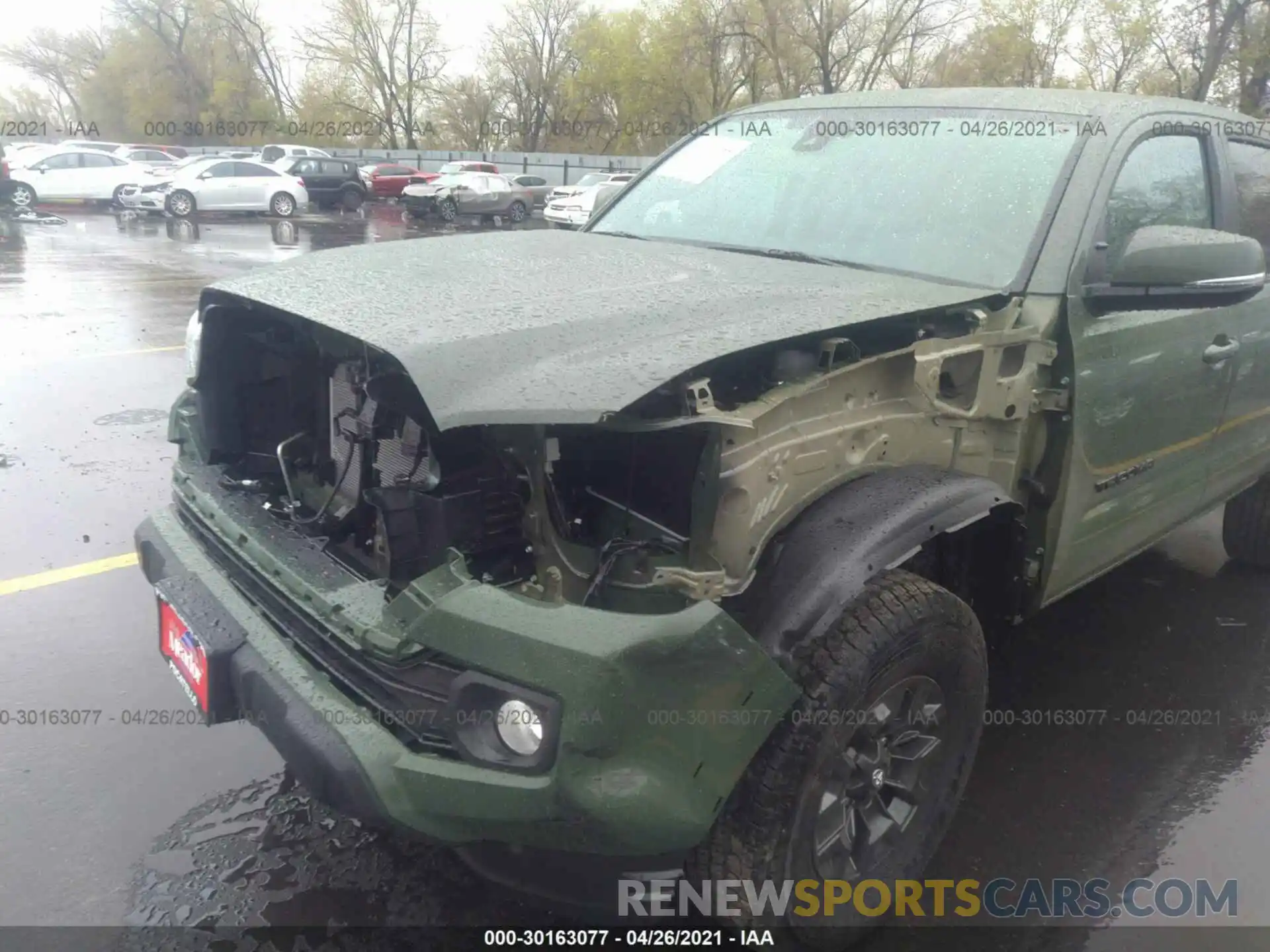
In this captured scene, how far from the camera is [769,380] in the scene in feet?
7.55

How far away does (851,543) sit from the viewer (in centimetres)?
217

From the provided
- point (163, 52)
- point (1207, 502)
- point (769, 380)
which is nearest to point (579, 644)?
point (769, 380)

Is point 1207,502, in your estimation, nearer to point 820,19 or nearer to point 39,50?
point 820,19

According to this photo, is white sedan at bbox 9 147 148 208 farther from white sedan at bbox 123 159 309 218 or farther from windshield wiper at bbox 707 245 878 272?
windshield wiper at bbox 707 245 878 272

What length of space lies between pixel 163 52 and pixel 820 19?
4212 cm

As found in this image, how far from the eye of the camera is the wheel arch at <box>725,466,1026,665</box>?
6.88 ft

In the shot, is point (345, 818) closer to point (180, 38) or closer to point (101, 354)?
point (101, 354)

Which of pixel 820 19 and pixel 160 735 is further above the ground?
pixel 820 19

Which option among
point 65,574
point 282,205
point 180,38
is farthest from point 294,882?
point 180,38

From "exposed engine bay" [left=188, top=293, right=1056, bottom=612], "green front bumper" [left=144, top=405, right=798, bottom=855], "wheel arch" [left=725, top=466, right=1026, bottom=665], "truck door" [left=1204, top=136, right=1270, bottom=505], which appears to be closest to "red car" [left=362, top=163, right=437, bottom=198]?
"truck door" [left=1204, top=136, right=1270, bottom=505]

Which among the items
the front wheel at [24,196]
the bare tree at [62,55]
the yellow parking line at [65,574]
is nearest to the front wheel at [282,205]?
the front wheel at [24,196]

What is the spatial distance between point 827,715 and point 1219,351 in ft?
7.39

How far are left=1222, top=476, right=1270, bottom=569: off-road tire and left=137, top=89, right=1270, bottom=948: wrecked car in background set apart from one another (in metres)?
1.50

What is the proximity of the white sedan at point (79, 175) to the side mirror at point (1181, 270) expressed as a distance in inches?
995
